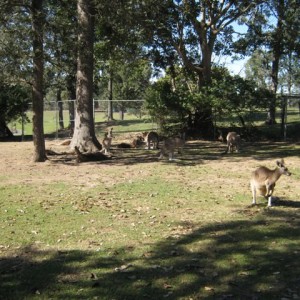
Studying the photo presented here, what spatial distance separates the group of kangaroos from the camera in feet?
30.2

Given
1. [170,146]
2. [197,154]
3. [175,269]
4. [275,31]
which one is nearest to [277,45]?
[275,31]

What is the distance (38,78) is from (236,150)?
28.6ft

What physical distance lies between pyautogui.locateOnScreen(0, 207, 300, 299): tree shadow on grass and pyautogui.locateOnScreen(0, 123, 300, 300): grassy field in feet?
0.04

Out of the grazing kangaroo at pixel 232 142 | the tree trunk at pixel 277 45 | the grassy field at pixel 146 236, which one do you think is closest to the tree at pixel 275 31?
the tree trunk at pixel 277 45

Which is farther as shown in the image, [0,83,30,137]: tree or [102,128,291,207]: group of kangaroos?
[0,83,30,137]: tree

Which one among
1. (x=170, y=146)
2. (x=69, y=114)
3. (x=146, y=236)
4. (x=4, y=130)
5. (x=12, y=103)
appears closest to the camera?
(x=146, y=236)

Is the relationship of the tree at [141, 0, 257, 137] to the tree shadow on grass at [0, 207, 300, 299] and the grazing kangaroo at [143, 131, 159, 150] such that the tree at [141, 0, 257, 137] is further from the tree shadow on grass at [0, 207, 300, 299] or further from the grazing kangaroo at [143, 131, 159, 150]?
the tree shadow on grass at [0, 207, 300, 299]

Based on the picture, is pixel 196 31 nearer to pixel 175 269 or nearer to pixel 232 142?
pixel 232 142

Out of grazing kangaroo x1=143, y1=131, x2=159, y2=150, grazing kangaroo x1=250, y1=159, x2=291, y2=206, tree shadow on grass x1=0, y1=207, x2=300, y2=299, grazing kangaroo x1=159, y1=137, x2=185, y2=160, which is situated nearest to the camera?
tree shadow on grass x1=0, y1=207, x2=300, y2=299

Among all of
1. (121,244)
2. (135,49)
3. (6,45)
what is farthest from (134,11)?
(121,244)

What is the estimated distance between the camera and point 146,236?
7.68m

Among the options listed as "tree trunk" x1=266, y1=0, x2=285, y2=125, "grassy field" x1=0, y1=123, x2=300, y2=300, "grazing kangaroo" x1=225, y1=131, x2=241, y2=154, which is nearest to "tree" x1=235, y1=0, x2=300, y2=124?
"tree trunk" x1=266, y1=0, x2=285, y2=125

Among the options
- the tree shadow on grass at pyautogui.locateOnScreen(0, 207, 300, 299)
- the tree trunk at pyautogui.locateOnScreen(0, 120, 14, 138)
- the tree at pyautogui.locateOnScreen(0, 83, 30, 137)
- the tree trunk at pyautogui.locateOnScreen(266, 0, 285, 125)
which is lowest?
the tree shadow on grass at pyautogui.locateOnScreen(0, 207, 300, 299)

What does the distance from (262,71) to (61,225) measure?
71865mm
